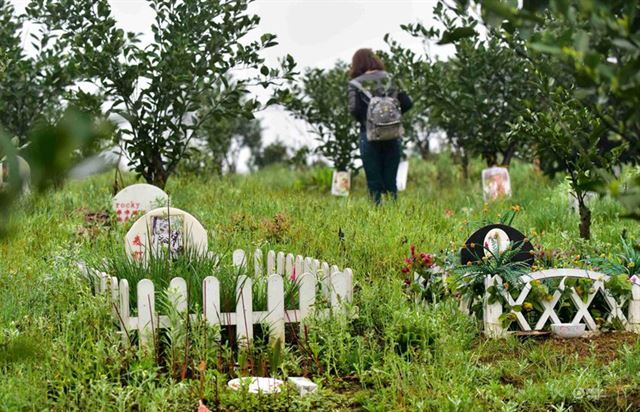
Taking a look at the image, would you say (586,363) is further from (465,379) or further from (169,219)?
(169,219)

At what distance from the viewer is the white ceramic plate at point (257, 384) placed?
440 centimetres

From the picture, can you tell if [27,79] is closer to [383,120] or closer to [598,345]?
[383,120]

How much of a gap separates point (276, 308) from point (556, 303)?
1.88m

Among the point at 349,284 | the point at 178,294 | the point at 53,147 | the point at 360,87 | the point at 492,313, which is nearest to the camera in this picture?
the point at 53,147

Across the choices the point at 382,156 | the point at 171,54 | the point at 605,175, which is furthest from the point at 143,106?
the point at 605,175

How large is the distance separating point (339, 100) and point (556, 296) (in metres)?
8.98

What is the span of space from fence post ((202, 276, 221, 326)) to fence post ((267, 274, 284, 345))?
31 centimetres

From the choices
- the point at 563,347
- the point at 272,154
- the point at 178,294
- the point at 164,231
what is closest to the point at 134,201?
the point at 164,231

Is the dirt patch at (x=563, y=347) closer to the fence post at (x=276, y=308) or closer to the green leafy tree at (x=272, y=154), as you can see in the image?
the fence post at (x=276, y=308)

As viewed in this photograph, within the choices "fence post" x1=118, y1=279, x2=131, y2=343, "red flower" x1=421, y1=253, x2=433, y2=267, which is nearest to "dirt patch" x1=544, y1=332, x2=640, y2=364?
"red flower" x1=421, y1=253, x2=433, y2=267

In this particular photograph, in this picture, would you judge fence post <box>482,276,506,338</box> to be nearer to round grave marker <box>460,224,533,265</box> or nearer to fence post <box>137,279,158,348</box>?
round grave marker <box>460,224,533,265</box>

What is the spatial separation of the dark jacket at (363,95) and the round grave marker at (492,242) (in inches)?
178

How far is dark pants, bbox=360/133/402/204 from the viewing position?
412 inches

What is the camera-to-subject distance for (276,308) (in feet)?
17.2
